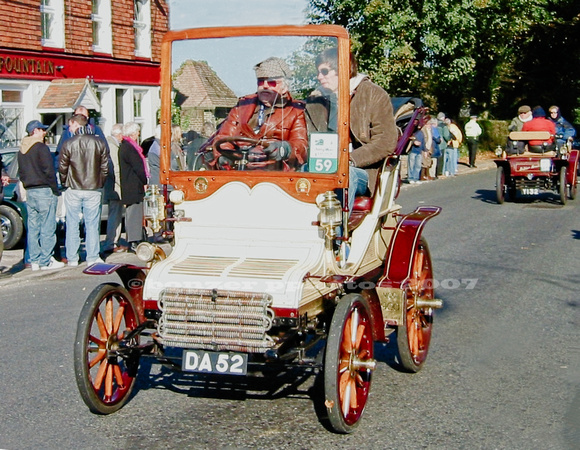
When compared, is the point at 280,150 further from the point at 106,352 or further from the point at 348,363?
the point at 106,352

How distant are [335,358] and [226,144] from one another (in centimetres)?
179

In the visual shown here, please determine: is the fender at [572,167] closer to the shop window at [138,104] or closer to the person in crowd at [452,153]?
the person in crowd at [452,153]

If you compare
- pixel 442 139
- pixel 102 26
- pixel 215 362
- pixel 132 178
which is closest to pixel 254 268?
pixel 215 362

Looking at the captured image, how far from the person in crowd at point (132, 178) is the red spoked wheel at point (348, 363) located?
7.33 m

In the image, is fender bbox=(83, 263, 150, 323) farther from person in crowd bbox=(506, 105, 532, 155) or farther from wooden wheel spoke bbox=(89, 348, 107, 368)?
person in crowd bbox=(506, 105, 532, 155)

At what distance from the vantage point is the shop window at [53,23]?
22672 mm

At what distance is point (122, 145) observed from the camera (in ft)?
41.3

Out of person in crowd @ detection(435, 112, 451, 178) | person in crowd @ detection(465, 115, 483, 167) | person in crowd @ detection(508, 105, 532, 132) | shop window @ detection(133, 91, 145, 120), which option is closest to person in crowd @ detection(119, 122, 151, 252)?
person in crowd @ detection(508, 105, 532, 132)

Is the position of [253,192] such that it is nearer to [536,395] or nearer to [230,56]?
[230,56]

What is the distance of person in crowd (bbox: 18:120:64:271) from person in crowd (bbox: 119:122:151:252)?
47.2 inches

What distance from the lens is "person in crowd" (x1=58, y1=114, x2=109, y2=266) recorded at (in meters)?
11.4

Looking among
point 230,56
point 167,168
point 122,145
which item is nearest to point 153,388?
point 167,168

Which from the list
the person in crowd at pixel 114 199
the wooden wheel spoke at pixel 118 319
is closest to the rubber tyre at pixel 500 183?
the person in crowd at pixel 114 199

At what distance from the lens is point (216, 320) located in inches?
205
